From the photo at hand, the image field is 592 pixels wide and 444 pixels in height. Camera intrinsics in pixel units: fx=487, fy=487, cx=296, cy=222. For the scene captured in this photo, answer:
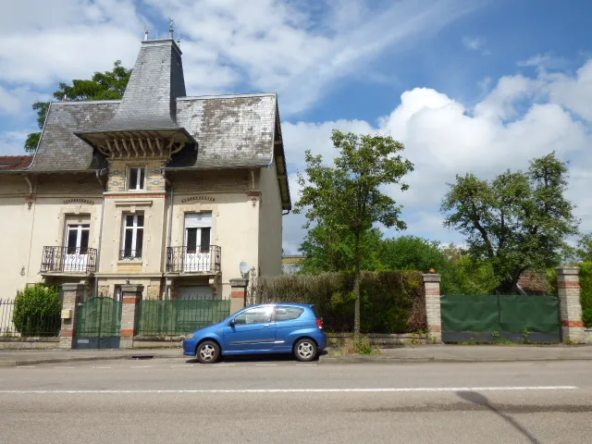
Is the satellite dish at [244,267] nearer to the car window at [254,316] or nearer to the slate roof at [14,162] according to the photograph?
the car window at [254,316]

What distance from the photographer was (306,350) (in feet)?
41.5

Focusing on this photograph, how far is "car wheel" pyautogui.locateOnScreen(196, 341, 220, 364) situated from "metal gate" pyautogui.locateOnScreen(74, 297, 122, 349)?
6.58 meters

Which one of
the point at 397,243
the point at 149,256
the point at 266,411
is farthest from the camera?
the point at 397,243

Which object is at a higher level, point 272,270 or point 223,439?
point 272,270

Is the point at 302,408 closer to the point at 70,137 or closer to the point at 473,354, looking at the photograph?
the point at 473,354

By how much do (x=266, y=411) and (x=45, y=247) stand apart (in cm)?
1884

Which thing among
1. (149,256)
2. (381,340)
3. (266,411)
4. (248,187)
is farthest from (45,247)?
(266,411)

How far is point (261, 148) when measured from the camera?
859 inches

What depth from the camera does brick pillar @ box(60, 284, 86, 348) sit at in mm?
17766

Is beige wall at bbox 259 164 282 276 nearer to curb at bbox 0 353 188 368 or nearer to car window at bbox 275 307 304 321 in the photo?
curb at bbox 0 353 188 368

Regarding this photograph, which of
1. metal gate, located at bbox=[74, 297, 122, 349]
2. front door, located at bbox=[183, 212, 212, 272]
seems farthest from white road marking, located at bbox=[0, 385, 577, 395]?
front door, located at bbox=[183, 212, 212, 272]

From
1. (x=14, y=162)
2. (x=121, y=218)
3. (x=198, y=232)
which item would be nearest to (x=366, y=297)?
(x=198, y=232)

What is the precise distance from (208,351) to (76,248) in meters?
12.2

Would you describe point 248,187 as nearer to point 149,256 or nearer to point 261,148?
point 261,148
